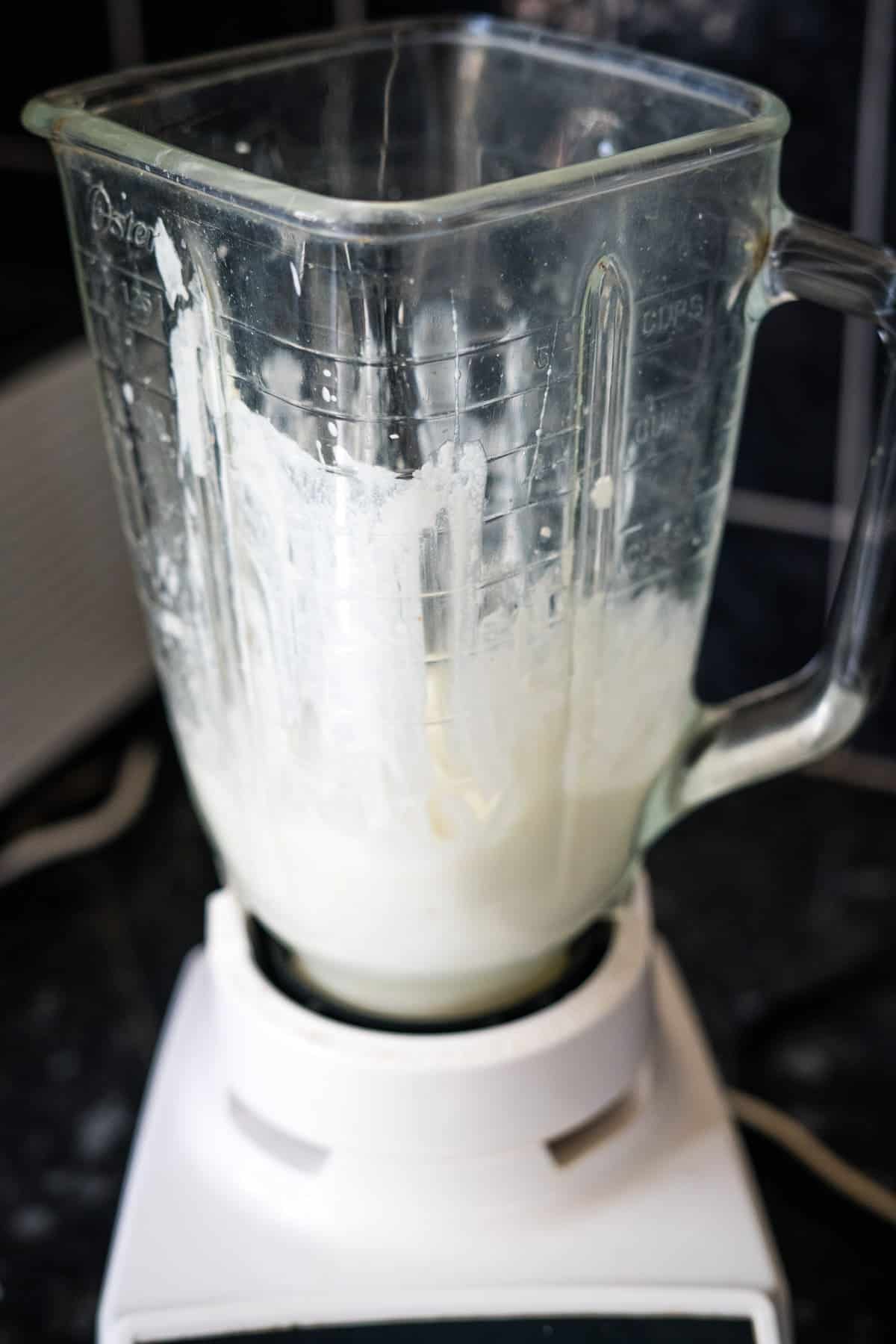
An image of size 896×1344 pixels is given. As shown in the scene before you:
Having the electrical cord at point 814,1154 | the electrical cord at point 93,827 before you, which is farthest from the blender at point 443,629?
the electrical cord at point 93,827

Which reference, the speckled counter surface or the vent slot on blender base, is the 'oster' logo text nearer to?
the vent slot on blender base

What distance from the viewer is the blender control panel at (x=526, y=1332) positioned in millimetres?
479

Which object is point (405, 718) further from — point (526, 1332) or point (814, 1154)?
point (814, 1154)

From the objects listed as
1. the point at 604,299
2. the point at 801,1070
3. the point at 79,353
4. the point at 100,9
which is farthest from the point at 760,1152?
the point at 100,9

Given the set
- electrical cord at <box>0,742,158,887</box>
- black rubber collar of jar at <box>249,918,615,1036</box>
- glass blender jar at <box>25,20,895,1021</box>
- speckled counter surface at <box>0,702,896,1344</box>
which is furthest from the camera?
electrical cord at <box>0,742,158,887</box>

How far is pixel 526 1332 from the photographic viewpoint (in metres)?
0.48

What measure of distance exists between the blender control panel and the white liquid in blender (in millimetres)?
103

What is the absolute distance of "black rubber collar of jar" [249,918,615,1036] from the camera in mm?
518

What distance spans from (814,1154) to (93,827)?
→ 0.44 metres

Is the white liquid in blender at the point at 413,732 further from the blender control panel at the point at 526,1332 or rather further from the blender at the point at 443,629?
the blender control panel at the point at 526,1332

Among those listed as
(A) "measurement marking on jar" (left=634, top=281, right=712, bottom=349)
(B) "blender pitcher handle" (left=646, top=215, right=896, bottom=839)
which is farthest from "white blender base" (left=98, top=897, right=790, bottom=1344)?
(A) "measurement marking on jar" (left=634, top=281, right=712, bottom=349)

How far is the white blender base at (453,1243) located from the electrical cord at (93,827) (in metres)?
0.32

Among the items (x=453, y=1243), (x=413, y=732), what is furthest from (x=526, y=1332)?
(x=413, y=732)

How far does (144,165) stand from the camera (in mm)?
396
